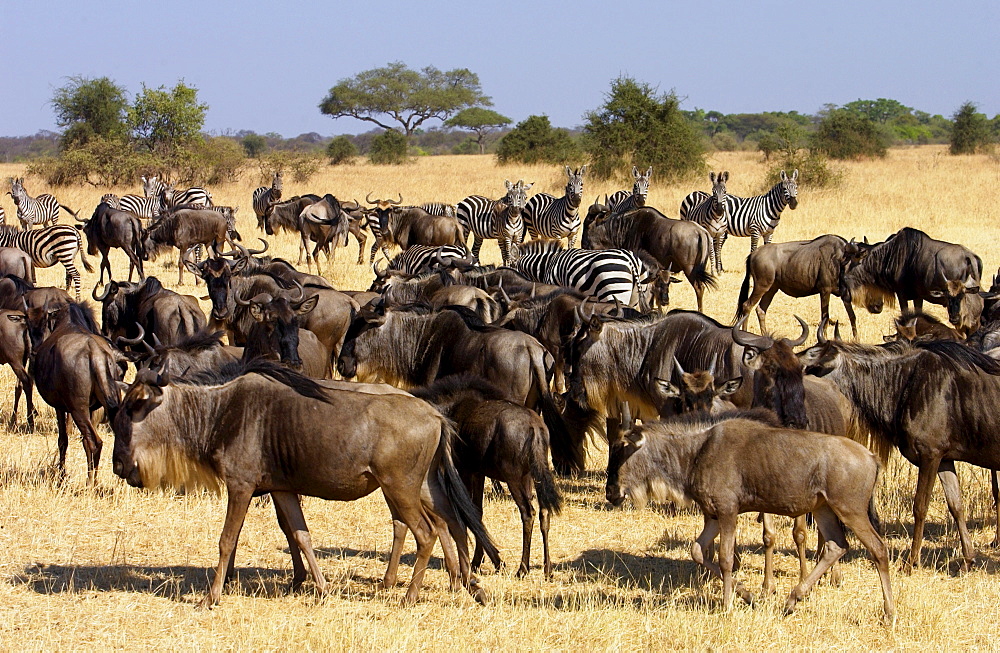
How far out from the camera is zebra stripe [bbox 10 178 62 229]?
2308 cm

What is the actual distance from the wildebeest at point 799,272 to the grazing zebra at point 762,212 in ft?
22.6

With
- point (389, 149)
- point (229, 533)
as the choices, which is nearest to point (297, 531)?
point (229, 533)

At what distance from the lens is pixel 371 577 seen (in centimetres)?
602

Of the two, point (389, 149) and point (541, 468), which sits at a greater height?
point (389, 149)

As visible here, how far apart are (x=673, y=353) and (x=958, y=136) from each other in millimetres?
43273

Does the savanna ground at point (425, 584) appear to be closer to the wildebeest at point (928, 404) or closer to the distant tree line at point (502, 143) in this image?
the wildebeest at point (928, 404)

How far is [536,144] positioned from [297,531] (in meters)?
35.1

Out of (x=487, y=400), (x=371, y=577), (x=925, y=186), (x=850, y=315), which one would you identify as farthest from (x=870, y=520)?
(x=925, y=186)

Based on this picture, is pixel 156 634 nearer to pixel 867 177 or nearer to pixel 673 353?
pixel 673 353

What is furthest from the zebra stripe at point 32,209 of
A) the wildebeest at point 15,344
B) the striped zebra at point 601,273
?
the wildebeest at point 15,344

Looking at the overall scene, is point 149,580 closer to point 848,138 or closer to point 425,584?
point 425,584

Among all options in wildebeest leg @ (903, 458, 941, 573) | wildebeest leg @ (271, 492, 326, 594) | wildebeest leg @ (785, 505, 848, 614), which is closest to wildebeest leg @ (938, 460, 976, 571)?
wildebeest leg @ (903, 458, 941, 573)

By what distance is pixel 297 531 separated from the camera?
18.4 feet

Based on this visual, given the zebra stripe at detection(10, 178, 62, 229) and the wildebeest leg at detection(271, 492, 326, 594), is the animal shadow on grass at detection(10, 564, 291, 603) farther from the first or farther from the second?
the zebra stripe at detection(10, 178, 62, 229)
